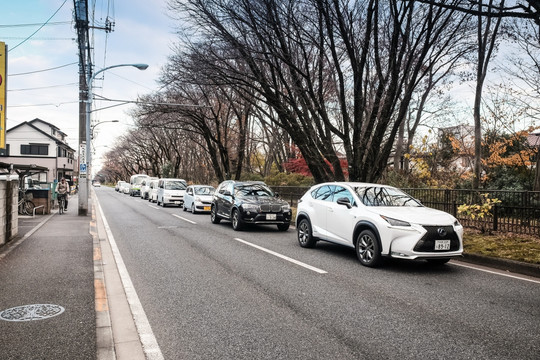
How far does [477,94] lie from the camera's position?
64.1 feet

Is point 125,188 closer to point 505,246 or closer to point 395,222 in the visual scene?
point 505,246

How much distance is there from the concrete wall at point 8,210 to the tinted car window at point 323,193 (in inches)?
285

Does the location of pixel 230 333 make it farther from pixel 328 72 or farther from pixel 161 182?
pixel 161 182

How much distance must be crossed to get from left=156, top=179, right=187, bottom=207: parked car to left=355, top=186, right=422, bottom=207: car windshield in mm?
19365

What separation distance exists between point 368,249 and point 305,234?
2.46m

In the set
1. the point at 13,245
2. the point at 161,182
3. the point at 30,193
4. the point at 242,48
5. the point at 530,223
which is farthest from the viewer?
the point at 161,182

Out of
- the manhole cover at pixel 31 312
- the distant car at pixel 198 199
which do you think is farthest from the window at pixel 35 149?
the manhole cover at pixel 31 312

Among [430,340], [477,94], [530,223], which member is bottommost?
[430,340]

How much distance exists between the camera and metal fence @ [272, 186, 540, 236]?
10.2 metres

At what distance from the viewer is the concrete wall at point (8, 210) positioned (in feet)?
30.3

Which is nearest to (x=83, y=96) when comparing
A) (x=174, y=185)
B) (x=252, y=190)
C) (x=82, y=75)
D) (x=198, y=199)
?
(x=82, y=75)

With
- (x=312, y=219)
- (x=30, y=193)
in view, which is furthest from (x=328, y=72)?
(x=30, y=193)

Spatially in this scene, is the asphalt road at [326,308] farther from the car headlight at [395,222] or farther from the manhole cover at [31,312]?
the manhole cover at [31,312]

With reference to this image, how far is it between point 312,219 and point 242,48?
7.43 metres
